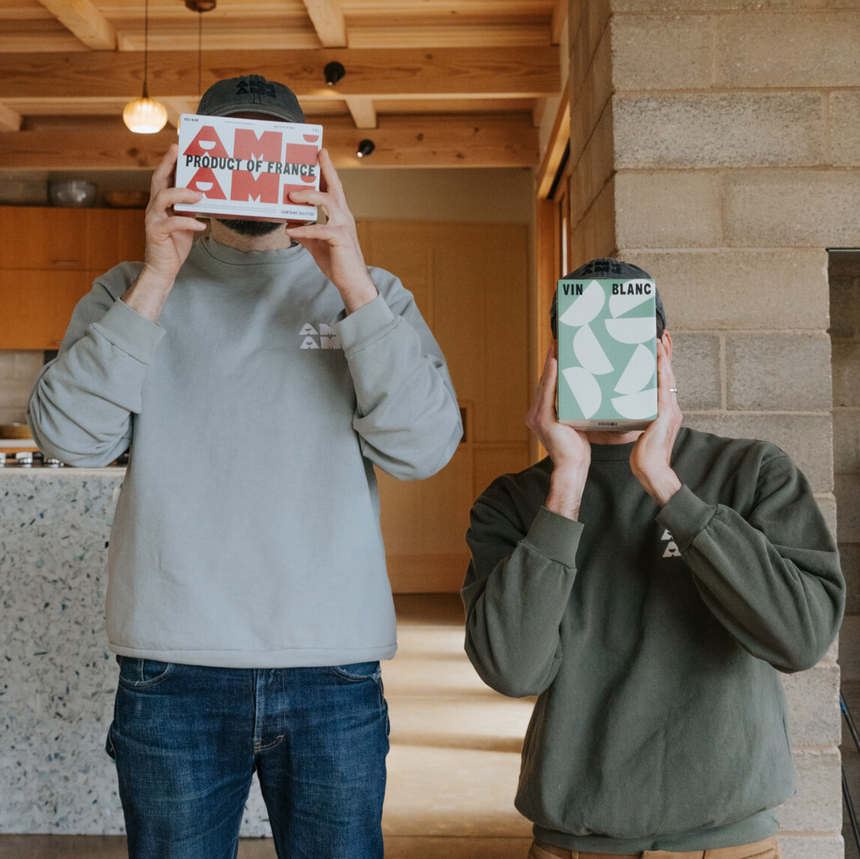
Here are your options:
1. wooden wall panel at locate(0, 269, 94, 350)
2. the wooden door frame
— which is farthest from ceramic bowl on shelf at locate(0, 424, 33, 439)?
the wooden door frame

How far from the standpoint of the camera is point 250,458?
3.56 ft

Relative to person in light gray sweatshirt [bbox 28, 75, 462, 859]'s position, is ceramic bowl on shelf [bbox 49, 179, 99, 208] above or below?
above

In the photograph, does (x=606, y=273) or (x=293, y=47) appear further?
(x=293, y=47)

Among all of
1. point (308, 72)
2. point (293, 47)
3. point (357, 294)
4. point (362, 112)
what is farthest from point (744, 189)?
point (362, 112)

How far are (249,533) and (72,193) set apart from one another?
575cm

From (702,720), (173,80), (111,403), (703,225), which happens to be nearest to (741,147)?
(703,225)

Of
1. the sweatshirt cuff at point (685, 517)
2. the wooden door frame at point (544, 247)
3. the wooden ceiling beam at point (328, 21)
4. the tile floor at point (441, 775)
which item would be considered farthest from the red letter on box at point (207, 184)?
the wooden door frame at point (544, 247)

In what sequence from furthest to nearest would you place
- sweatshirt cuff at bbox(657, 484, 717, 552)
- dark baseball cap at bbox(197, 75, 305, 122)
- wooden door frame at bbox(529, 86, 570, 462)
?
wooden door frame at bbox(529, 86, 570, 462)
dark baseball cap at bbox(197, 75, 305, 122)
sweatshirt cuff at bbox(657, 484, 717, 552)

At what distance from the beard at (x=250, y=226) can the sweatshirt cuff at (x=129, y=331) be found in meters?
0.18

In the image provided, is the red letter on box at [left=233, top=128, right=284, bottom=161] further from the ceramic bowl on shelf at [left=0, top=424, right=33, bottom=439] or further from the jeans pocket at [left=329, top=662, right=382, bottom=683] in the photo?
the ceramic bowl on shelf at [left=0, top=424, right=33, bottom=439]

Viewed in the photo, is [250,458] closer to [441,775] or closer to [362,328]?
[362,328]

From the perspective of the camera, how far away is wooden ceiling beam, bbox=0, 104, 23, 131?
5.56 metres

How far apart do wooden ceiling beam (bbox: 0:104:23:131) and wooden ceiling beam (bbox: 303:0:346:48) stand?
235 centimetres

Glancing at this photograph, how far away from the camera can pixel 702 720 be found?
3.47ft
